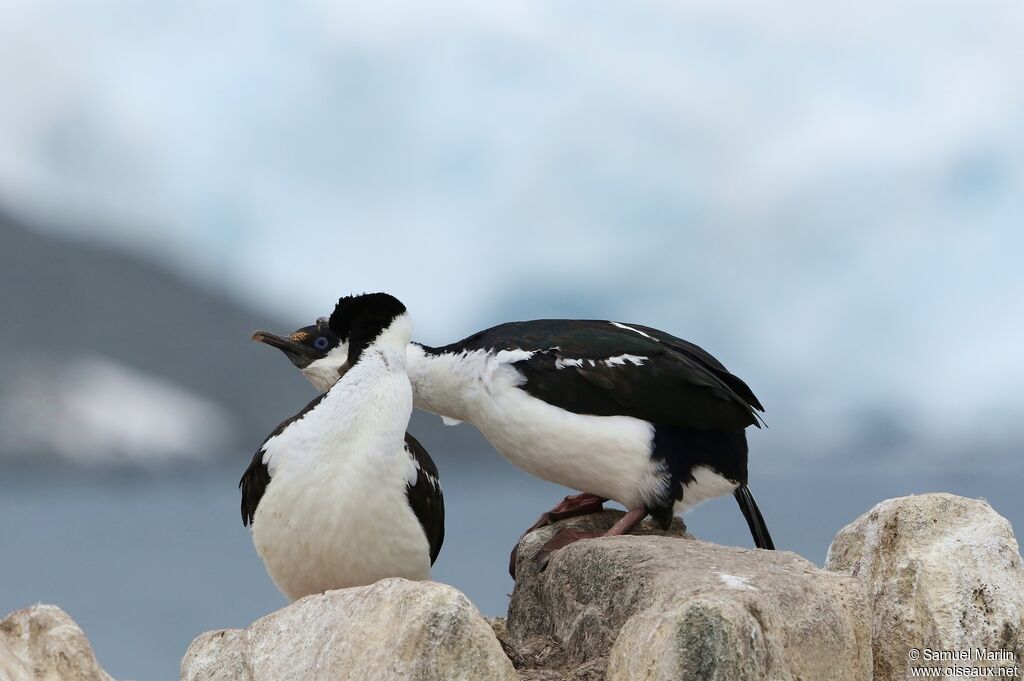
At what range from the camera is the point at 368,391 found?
7.45 metres

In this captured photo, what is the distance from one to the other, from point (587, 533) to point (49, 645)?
3247mm

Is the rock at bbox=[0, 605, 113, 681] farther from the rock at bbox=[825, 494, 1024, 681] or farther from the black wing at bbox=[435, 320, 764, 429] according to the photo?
the rock at bbox=[825, 494, 1024, 681]

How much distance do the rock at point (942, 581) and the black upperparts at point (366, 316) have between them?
3.03 m

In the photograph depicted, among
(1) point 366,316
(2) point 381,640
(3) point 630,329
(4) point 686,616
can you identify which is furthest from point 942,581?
(1) point 366,316

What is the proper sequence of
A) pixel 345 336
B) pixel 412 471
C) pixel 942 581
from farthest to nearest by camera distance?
1. pixel 345 336
2. pixel 412 471
3. pixel 942 581

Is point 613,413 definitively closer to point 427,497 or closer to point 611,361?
point 611,361

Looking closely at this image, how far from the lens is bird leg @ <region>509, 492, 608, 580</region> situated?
8.70 m

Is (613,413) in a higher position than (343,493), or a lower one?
higher

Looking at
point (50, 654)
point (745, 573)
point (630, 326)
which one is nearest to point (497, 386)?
point (630, 326)

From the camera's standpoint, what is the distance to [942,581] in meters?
7.17

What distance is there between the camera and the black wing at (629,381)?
812 cm

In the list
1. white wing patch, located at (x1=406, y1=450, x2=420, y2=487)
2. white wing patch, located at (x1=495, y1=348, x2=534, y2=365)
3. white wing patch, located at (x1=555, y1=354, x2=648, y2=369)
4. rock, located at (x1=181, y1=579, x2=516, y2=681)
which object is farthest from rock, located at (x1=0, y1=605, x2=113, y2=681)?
white wing patch, located at (x1=555, y1=354, x2=648, y2=369)

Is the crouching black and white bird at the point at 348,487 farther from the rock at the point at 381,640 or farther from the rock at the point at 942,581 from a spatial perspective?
the rock at the point at 942,581

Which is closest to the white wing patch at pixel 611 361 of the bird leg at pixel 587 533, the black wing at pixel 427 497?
the bird leg at pixel 587 533
